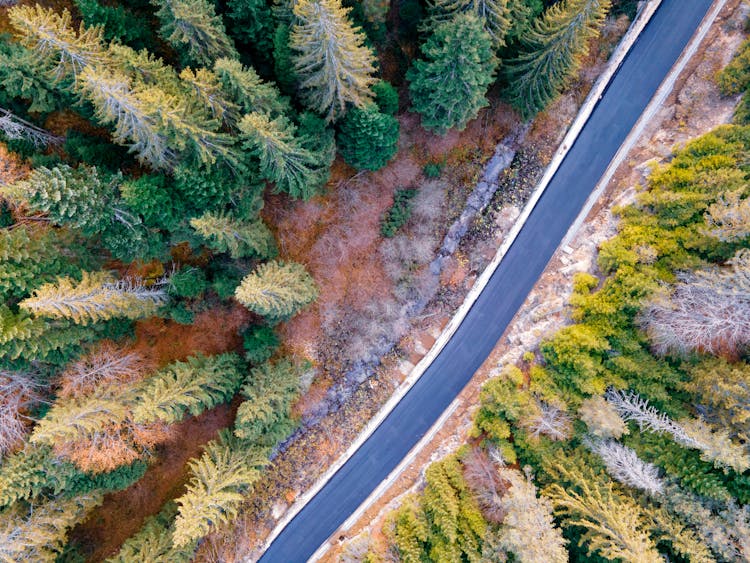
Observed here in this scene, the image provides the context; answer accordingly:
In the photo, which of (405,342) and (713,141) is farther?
(405,342)

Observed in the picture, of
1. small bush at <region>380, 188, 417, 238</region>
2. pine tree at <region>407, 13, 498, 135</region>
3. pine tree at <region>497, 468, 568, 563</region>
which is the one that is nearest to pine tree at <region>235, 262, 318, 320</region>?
small bush at <region>380, 188, 417, 238</region>

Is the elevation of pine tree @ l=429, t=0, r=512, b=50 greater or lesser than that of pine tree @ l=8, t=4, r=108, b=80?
lesser

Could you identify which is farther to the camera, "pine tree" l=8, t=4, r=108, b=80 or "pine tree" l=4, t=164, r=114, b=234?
"pine tree" l=4, t=164, r=114, b=234

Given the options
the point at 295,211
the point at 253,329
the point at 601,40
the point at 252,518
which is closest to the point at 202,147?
the point at 295,211

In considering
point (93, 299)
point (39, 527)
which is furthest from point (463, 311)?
point (39, 527)

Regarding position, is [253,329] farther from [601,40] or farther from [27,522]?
[601,40]

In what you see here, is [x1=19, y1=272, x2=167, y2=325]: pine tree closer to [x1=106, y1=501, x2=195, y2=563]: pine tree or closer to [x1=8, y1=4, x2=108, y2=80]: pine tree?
[x1=8, y1=4, x2=108, y2=80]: pine tree
